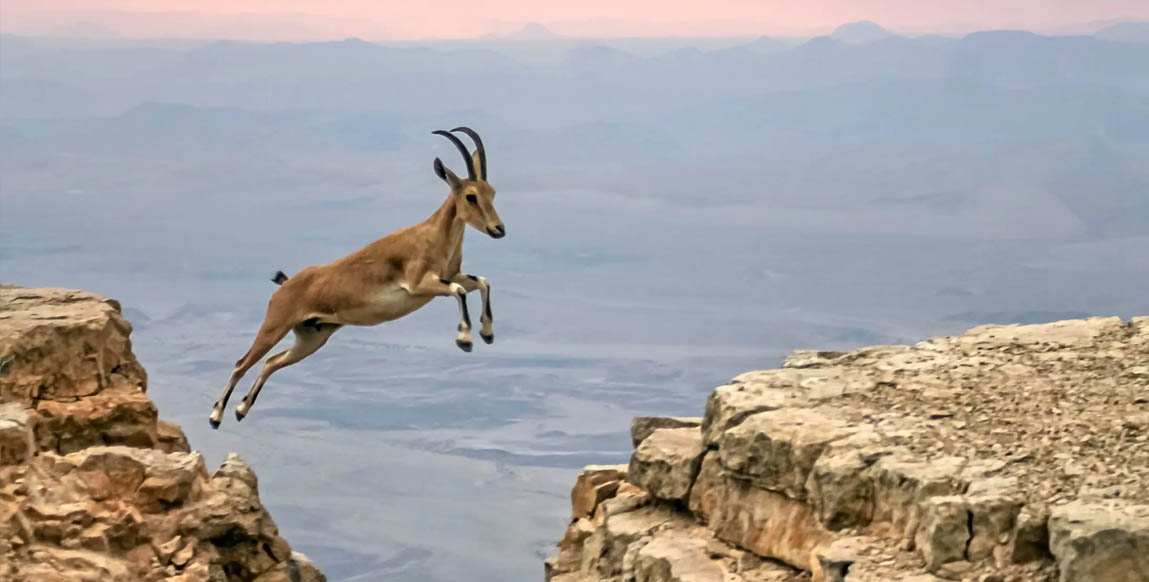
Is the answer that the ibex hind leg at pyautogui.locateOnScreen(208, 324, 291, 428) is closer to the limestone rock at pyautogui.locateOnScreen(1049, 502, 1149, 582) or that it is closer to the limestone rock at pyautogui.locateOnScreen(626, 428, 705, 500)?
the limestone rock at pyautogui.locateOnScreen(626, 428, 705, 500)

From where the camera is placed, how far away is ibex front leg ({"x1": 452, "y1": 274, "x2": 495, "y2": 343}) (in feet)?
47.6

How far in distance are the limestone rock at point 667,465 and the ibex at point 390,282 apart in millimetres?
1933

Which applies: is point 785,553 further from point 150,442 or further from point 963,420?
point 150,442

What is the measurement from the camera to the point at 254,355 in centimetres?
1534

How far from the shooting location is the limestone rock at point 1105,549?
928 cm

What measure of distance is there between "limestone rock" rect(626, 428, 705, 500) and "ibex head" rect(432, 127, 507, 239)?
248 cm

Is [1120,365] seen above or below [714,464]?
above

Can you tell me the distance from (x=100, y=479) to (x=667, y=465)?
4987mm

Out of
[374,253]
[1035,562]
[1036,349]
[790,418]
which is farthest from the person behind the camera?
[374,253]

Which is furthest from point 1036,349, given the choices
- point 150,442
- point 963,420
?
point 150,442

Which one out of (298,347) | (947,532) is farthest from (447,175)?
(947,532)

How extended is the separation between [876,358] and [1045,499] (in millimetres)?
4200

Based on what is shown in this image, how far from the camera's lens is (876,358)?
47.1 feet

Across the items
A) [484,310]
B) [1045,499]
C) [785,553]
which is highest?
[484,310]
